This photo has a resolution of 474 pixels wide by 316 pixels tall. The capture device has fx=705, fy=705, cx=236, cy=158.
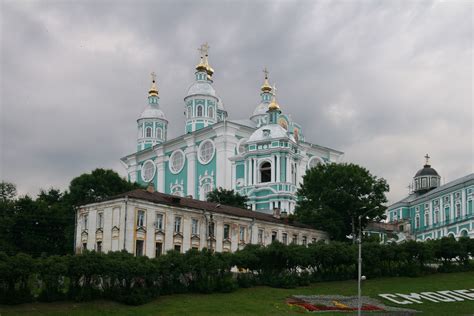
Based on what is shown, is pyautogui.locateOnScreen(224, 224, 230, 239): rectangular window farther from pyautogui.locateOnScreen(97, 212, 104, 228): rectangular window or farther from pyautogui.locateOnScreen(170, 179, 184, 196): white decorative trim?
pyautogui.locateOnScreen(170, 179, 184, 196): white decorative trim

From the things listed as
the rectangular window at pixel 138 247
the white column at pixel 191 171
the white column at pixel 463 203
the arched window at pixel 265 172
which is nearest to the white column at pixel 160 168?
the white column at pixel 191 171

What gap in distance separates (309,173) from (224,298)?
33.2 meters

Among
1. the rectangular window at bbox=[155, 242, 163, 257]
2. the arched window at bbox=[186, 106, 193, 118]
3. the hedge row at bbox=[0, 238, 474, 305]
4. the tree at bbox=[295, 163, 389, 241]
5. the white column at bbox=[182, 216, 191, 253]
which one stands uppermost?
the arched window at bbox=[186, 106, 193, 118]

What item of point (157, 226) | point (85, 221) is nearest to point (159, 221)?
point (157, 226)

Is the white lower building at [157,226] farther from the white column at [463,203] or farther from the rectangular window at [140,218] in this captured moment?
the white column at [463,203]

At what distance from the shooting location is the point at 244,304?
4509 cm

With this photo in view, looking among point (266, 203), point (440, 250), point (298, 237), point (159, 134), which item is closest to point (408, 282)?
point (440, 250)

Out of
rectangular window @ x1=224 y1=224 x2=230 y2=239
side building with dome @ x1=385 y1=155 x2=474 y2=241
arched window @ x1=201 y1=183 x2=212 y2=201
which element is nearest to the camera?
rectangular window @ x1=224 y1=224 x2=230 y2=239

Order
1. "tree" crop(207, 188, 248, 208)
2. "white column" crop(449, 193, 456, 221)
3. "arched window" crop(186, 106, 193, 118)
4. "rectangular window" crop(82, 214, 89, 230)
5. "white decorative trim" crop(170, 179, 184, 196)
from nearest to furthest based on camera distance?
"rectangular window" crop(82, 214, 89, 230), "tree" crop(207, 188, 248, 208), "white column" crop(449, 193, 456, 221), "white decorative trim" crop(170, 179, 184, 196), "arched window" crop(186, 106, 193, 118)

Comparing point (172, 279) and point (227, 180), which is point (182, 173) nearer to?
point (227, 180)

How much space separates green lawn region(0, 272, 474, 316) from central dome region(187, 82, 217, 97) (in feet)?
229

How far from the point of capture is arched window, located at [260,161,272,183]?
10089cm

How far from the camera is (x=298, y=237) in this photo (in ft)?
233

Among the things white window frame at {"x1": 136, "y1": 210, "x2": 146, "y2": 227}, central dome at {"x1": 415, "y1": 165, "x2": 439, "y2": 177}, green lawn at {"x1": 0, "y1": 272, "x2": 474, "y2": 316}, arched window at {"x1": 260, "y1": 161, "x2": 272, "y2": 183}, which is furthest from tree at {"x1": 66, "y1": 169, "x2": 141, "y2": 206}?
central dome at {"x1": 415, "y1": 165, "x2": 439, "y2": 177}
